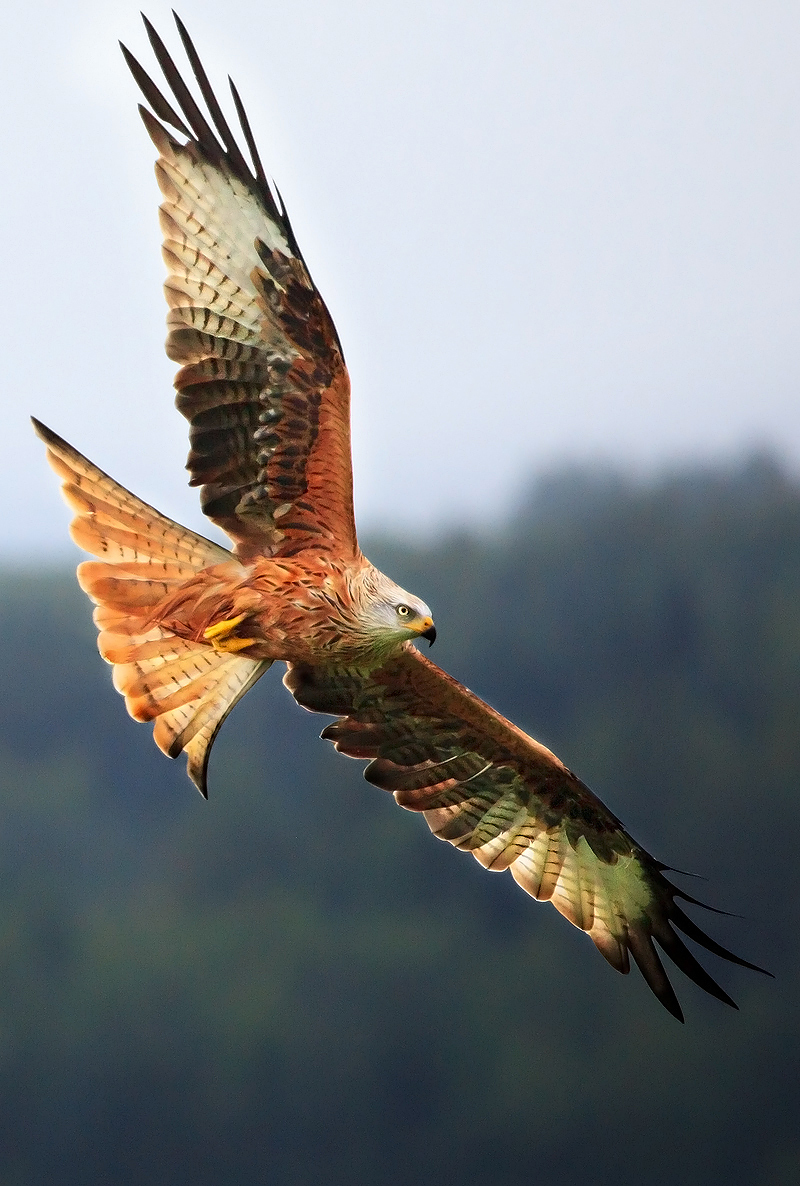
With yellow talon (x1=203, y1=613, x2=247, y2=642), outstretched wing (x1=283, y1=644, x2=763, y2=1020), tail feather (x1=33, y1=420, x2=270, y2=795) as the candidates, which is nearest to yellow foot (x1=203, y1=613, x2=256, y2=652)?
yellow talon (x1=203, y1=613, x2=247, y2=642)

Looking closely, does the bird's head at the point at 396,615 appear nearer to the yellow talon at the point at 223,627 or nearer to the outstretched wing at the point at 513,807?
the yellow talon at the point at 223,627

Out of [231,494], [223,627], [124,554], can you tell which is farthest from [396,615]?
[124,554]

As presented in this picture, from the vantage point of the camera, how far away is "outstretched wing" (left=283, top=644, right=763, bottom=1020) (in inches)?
132

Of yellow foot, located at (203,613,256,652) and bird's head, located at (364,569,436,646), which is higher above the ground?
bird's head, located at (364,569,436,646)

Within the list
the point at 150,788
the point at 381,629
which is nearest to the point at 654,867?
the point at 381,629

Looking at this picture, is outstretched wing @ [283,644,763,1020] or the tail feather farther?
outstretched wing @ [283,644,763,1020]

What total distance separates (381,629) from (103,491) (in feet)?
2.28

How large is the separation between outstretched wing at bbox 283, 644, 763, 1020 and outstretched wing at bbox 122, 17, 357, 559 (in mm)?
651

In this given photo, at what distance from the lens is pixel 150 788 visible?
851cm

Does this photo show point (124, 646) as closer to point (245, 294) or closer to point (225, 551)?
point (225, 551)

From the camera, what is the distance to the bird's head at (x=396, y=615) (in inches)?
105

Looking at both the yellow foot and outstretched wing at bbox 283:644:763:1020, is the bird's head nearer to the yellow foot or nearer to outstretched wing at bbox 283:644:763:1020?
the yellow foot

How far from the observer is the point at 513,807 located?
358 centimetres

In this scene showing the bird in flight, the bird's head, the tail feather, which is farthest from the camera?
the tail feather
